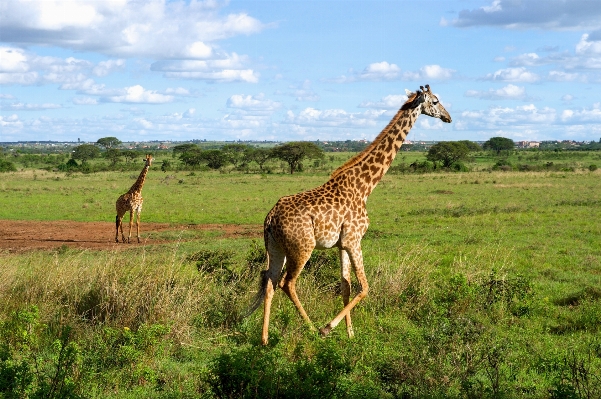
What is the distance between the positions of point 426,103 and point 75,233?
43.7 ft

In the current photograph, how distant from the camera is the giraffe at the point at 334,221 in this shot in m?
7.16

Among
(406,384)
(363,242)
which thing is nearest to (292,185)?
(363,242)

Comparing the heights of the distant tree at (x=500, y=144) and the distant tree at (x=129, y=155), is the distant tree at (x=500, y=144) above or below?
above

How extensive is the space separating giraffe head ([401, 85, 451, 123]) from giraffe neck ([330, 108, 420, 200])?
75mm

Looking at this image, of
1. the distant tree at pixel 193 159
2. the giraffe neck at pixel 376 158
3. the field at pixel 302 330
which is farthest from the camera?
the distant tree at pixel 193 159

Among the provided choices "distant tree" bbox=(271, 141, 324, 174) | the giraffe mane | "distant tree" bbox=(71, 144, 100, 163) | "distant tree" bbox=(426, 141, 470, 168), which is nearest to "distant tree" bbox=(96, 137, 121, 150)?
"distant tree" bbox=(71, 144, 100, 163)

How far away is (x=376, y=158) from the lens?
316 inches

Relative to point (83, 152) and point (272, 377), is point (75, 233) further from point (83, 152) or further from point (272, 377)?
point (83, 152)

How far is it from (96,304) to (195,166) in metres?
48.9

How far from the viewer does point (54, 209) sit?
2578 centimetres

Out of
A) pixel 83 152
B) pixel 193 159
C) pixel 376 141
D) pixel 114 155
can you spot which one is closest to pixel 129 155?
pixel 114 155

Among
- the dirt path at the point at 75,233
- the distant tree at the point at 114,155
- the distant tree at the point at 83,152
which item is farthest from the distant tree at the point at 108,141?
the dirt path at the point at 75,233

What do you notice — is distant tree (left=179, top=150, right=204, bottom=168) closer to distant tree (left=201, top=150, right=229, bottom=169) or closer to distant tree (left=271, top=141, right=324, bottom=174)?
distant tree (left=201, top=150, right=229, bottom=169)

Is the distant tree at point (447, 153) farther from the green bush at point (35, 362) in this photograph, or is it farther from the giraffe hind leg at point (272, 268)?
the green bush at point (35, 362)
